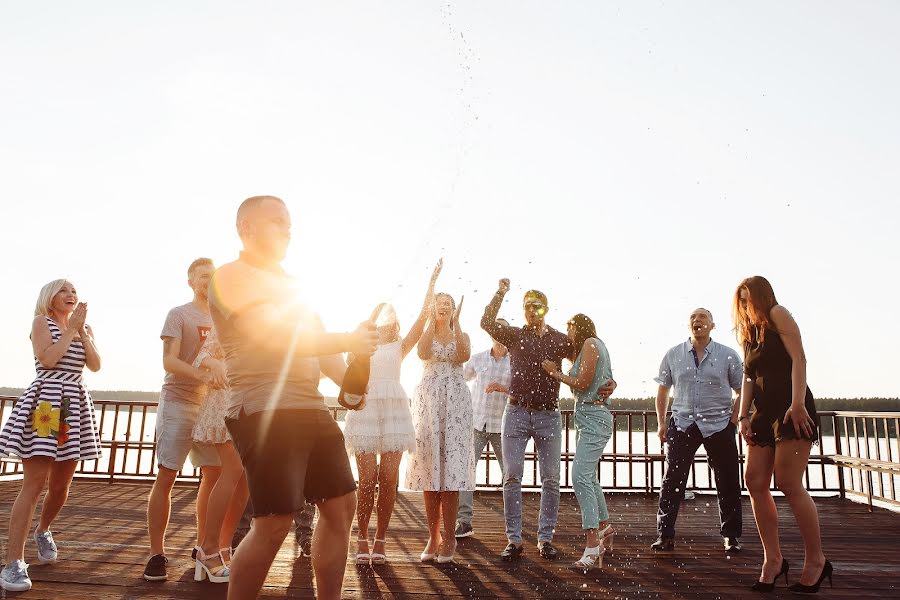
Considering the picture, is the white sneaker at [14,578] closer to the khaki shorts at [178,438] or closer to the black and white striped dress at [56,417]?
the black and white striped dress at [56,417]

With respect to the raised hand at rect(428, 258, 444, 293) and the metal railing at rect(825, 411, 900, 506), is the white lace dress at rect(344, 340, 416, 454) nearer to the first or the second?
the raised hand at rect(428, 258, 444, 293)

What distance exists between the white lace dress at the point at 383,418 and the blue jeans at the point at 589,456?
4.10 ft

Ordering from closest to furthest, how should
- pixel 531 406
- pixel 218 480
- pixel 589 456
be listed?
1. pixel 218 480
2. pixel 589 456
3. pixel 531 406

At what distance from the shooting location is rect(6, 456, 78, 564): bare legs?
376 cm

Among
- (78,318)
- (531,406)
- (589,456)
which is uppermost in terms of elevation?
(78,318)

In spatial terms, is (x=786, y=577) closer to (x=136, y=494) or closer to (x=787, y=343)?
(x=787, y=343)

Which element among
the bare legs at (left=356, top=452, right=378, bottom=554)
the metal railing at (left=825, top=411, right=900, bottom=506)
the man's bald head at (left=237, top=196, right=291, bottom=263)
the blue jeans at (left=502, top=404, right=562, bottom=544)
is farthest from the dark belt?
the metal railing at (left=825, top=411, right=900, bottom=506)

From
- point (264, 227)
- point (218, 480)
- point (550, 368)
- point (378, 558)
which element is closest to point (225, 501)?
point (218, 480)

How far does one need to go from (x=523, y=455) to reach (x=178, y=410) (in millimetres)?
2474

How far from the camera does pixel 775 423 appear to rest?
13.3 ft

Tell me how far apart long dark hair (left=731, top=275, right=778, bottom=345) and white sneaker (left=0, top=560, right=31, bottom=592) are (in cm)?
447

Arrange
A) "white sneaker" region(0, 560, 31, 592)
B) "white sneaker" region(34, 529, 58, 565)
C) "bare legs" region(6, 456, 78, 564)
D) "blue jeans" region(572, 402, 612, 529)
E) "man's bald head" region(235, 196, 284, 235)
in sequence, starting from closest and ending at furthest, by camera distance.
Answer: "man's bald head" region(235, 196, 284, 235) → "white sneaker" region(0, 560, 31, 592) → "bare legs" region(6, 456, 78, 564) → "white sneaker" region(34, 529, 58, 565) → "blue jeans" region(572, 402, 612, 529)

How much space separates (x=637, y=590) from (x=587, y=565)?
68 centimetres

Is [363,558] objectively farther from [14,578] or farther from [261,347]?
[261,347]
